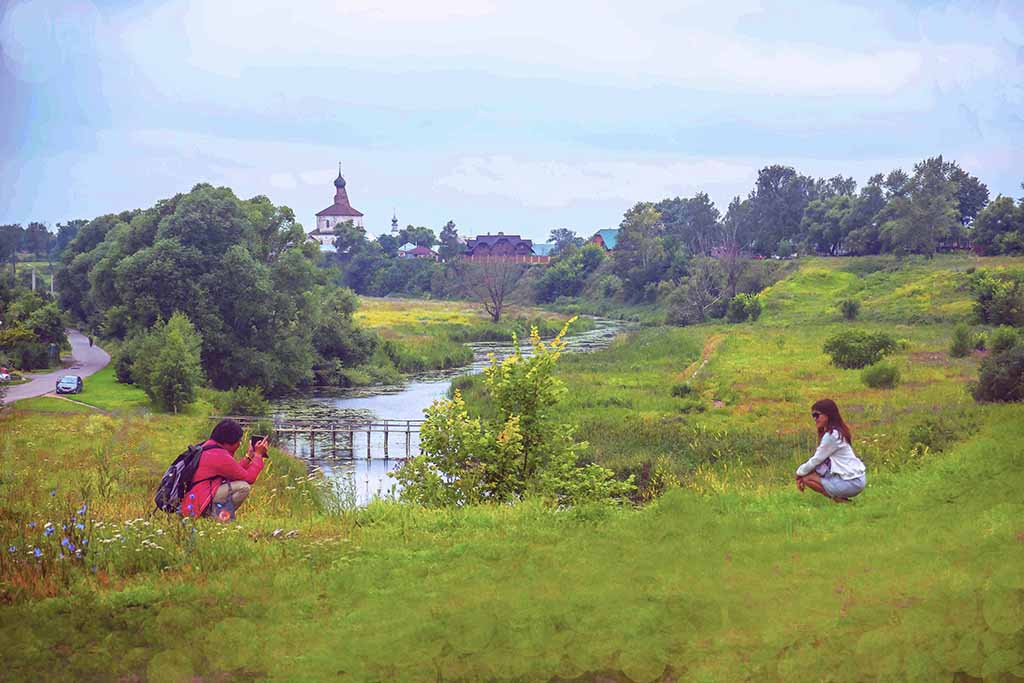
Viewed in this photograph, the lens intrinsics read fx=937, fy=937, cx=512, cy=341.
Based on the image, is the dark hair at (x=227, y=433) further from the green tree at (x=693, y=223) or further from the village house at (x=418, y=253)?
the village house at (x=418, y=253)

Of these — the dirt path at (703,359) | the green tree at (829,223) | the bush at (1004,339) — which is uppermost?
the green tree at (829,223)

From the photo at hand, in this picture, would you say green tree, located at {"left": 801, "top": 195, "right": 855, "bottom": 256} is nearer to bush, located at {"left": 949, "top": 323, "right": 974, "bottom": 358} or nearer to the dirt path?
the dirt path

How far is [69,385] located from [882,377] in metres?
25.1

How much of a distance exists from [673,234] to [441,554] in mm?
75370

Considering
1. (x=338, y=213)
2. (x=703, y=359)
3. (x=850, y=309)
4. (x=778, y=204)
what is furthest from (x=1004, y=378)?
(x=338, y=213)

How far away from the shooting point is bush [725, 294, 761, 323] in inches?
1923

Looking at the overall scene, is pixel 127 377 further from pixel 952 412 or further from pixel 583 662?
pixel 583 662

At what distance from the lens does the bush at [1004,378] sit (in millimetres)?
14422

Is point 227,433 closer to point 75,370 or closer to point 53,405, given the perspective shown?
point 53,405

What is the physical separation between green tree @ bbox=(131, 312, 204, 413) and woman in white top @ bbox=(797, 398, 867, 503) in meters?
28.7

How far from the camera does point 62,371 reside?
118ft

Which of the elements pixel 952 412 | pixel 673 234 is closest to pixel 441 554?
pixel 952 412

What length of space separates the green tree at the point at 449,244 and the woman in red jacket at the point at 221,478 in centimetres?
9339

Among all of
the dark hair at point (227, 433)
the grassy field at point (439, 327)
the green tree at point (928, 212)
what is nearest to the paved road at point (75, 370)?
the grassy field at point (439, 327)
